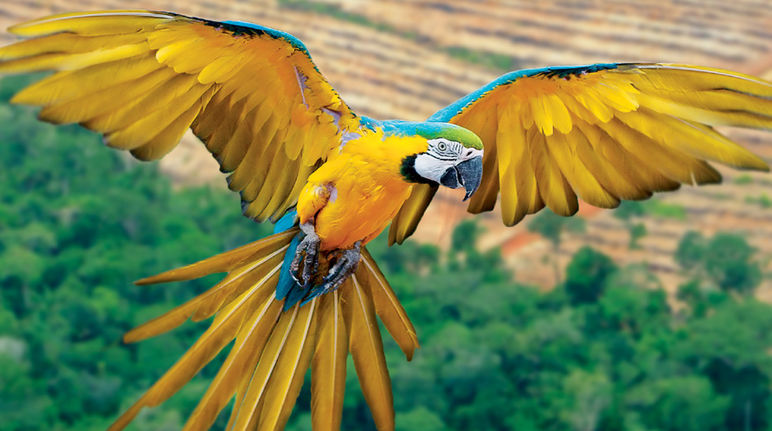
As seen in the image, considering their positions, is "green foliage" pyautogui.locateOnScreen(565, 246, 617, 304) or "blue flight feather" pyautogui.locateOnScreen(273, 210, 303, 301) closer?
"blue flight feather" pyautogui.locateOnScreen(273, 210, 303, 301)

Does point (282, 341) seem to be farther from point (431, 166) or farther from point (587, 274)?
point (587, 274)

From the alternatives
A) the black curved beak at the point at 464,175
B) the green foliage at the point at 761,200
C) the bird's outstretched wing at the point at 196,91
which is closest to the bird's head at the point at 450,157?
the black curved beak at the point at 464,175

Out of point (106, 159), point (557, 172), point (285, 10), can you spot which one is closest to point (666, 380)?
point (285, 10)

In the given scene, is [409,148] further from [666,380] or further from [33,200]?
[33,200]

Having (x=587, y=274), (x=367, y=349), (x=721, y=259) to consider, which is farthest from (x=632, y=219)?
(x=367, y=349)

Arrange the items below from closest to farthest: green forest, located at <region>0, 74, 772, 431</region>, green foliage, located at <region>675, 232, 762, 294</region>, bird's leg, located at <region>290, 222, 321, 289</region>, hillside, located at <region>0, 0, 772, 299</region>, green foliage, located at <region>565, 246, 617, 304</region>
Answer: bird's leg, located at <region>290, 222, 321, 289</region>, green forest, located at <region>0, 74, 772, 431</region>, green foliage, located at <region>675, 232, 762, 294</region>, hillside, located at <region>0, 0, 772, 299</region>, green foliage, located at <region>565, 246, 617, 304</region>

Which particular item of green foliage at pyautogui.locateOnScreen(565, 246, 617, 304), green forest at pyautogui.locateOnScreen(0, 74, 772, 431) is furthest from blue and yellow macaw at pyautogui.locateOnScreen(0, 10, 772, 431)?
green foliage at pyautogui.locateOnScreen(565, 246, 617, 304)

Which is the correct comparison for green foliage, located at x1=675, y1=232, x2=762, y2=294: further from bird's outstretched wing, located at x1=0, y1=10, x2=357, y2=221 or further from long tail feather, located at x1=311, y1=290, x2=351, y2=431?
bird's outstretched wing, located at x1=0, y1=10, x2=357, y2=221
